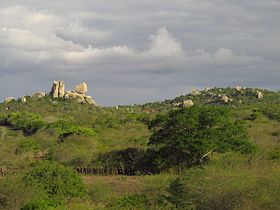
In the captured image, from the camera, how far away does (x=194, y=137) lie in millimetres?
44844

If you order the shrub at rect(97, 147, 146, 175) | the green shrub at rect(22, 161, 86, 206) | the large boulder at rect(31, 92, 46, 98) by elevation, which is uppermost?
the large boulder at rect(31, 92, 46, 98)

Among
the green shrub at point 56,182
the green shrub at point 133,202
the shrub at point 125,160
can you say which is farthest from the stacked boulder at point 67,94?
the green shrub at point 133,202

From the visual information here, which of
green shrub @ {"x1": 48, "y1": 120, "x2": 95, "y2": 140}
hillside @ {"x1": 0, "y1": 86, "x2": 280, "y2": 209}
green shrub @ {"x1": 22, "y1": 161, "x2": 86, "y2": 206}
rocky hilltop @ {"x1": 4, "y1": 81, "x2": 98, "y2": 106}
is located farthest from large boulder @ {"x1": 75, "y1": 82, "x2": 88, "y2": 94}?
green shrub @ {"x1": 22, "y1": 161, "x2": 86, "y2": 206}

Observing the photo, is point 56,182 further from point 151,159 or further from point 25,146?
point 25,146

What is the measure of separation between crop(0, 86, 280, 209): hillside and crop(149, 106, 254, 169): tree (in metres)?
0.08

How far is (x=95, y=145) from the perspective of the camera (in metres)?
62.4

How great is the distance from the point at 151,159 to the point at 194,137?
5599 mm

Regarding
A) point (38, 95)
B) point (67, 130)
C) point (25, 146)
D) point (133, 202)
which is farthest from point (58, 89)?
point (133, 202)

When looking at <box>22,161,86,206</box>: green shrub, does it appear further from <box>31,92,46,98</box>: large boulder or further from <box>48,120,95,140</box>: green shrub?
<box>31,92,46,98</box>: large boulder

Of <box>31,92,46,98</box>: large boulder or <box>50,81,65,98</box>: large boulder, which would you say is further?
<box>31,92,46,98</box>: large boulder

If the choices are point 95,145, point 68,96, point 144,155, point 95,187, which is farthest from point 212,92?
point 95,187

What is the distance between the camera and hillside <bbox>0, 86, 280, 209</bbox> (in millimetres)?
22703

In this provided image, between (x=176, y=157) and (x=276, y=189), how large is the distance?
25804 millimetres

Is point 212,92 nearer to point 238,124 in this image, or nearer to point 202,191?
point 238,124
